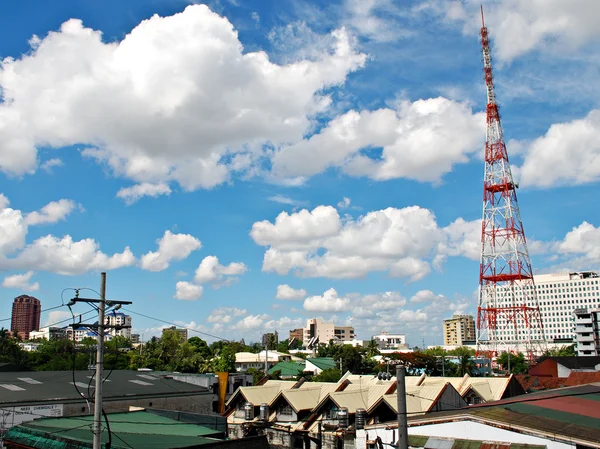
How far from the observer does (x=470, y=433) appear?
32.8m

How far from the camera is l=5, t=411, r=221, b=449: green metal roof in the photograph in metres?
26.9

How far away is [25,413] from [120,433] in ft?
40.3

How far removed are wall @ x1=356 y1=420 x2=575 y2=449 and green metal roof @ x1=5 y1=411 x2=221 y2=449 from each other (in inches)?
469

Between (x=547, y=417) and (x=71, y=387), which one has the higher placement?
(x=71, y=387)

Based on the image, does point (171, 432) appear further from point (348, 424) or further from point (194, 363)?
point (194, 363)

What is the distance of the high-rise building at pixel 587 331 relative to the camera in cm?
15425

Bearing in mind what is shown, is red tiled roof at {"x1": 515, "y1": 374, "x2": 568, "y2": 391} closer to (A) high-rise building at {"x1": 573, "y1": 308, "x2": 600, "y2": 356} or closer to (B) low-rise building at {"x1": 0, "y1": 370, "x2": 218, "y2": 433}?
(B) low-rise building at {"x1": 0, "y1": 370, "x2": 218, "y2": 433}

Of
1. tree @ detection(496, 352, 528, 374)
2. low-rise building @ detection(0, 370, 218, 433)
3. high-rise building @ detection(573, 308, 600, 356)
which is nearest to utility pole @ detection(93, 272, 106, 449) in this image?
low-rise building @ detection(0, 370, 218, 433)

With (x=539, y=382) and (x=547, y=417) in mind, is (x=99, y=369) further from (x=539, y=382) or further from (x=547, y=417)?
A: (x=539, y=382)

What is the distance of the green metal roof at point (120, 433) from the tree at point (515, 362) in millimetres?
93815

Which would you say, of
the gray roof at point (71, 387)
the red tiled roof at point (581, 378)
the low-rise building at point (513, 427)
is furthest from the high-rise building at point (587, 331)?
the gray roof at point (71, 387)

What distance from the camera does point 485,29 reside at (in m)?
107

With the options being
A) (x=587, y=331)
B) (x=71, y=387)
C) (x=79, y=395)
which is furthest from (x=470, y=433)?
(x=587, y=331)

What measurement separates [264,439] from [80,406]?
19688 millimetres
